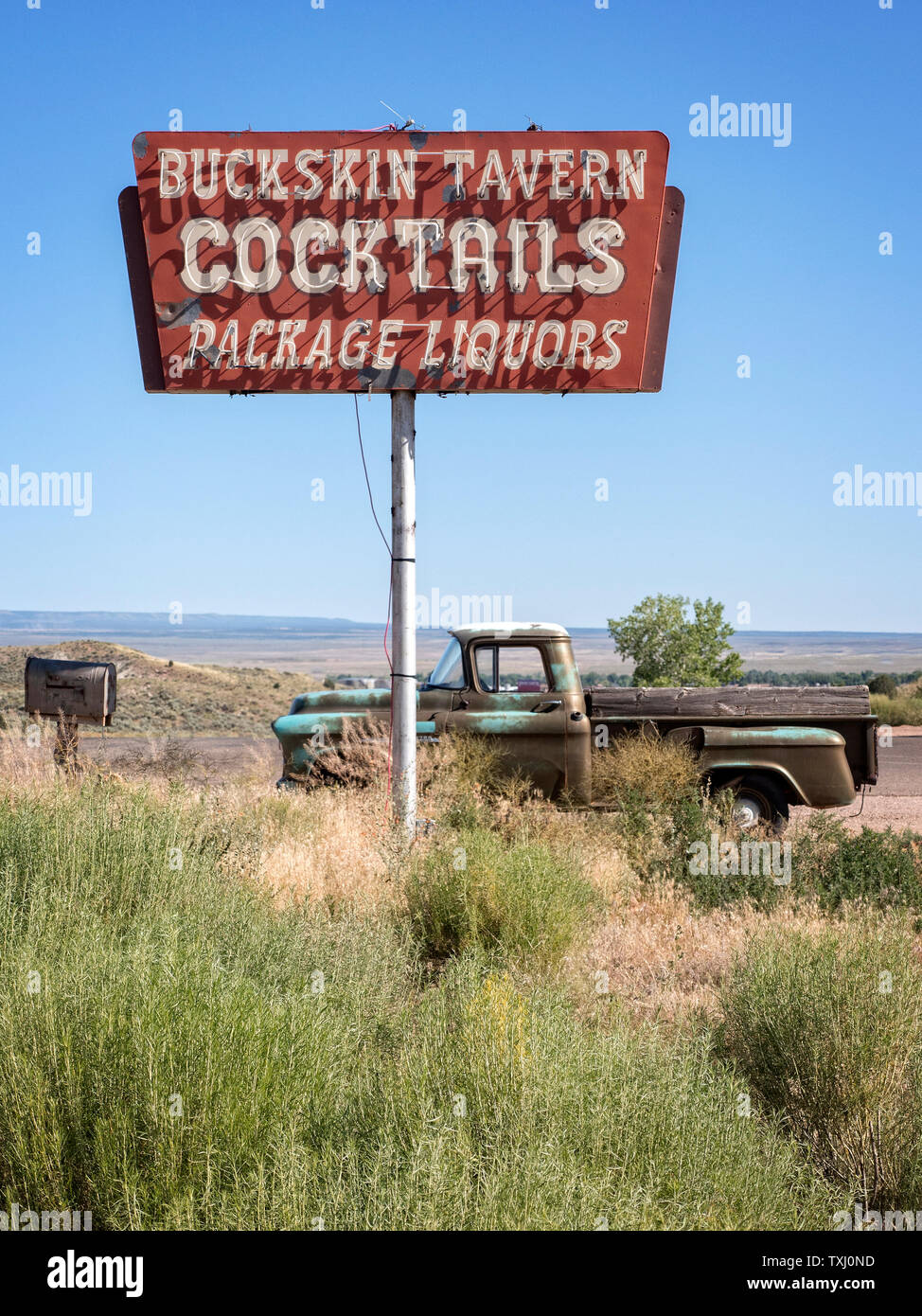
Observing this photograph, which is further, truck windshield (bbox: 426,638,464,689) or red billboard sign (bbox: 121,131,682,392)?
truck windshield (bbox: 426,638,464,689)

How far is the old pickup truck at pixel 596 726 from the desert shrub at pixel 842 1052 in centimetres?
470

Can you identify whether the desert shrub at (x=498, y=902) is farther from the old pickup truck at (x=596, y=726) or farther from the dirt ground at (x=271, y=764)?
the dirt ground at (x=271, y=764)

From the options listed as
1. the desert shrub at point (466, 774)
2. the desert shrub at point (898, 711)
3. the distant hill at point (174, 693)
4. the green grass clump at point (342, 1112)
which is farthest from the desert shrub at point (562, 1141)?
the desert shrub at point (898, 711)

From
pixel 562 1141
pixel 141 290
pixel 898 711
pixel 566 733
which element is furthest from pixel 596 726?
pixel 898 711

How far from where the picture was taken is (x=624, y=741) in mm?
9695

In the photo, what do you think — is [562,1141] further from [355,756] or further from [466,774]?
[355,756]

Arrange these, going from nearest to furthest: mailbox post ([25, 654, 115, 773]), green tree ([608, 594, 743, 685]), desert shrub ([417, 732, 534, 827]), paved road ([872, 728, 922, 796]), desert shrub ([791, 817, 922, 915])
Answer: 1. desert shrub ([791, 817, 922, 915])
2. desert shrub ([417, 732, 534, 827])
3. mailbox post ([25, 654, 115, 773])
4. paved road ([872, 728, 922, 796])
5. green tree ([608, 594, 743, 685])

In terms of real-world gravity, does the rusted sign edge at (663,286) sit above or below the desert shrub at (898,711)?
above

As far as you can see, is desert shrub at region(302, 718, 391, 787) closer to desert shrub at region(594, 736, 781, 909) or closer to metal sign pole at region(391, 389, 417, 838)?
metal sign pole at region(391, 389, 417, 838)

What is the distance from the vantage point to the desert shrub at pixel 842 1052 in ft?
13.4

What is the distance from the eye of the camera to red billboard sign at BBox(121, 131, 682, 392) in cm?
940

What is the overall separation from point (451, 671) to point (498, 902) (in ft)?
13.1

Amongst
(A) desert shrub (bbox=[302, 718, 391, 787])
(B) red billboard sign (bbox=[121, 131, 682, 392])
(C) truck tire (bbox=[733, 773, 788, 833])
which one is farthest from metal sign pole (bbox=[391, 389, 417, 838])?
(C) truck tire (bbox=[733, 773, 788, 833])

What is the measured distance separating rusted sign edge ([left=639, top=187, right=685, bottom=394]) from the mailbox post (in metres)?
6.13
